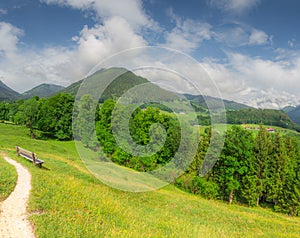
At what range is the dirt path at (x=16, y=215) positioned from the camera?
6.83 metres

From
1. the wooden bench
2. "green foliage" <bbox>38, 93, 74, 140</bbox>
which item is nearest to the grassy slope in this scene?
the wooden bench

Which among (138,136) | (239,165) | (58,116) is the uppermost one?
(58,116)

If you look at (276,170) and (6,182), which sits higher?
(276,170)

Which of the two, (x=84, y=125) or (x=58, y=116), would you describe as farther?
(x=58, y=116)

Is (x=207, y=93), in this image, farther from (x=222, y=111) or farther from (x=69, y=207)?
(x=69, y=207)

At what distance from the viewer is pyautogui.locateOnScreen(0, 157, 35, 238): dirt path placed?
22.4 feet

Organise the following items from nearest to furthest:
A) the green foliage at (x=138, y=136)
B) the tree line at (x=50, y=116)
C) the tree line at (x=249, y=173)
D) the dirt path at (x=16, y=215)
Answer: the dirt path at (x=16, y=215) → the green foliage at (x=138, y=136) → the tree line at (x=249, y=173) → the tree line at (x=50, y=116)

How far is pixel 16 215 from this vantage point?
792 centimetres

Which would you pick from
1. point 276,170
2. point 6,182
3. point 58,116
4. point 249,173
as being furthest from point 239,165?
point 58,116

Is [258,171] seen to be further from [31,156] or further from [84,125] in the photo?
[31,156]

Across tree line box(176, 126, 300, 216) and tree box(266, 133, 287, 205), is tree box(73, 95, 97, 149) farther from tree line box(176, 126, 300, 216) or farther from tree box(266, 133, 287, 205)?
tree box(266, 133, 287, 205)

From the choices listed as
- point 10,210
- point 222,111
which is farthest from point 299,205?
point 10,210

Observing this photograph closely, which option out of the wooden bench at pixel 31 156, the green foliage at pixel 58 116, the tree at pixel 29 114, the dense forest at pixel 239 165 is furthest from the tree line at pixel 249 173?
the tree at pixel 29 114

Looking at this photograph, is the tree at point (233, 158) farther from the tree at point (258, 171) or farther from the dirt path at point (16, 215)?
the dirt path at point (16, 215)
